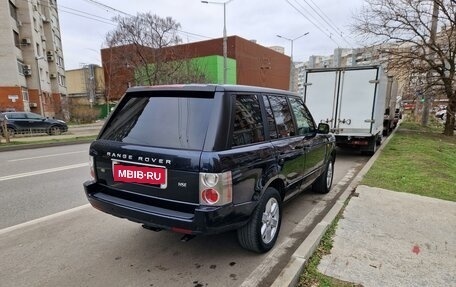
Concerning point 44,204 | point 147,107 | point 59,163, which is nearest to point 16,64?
point 59,163

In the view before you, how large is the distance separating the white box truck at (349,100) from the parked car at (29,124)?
671 inches

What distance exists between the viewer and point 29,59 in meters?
33.0

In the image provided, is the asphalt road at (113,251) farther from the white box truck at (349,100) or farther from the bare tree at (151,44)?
the bare tree at (151,44)

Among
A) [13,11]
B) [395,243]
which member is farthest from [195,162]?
[13,11]

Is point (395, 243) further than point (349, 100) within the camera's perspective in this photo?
No

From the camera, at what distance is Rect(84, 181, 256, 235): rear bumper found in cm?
269

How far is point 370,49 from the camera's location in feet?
56.0

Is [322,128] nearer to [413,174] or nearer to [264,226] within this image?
[264,226]

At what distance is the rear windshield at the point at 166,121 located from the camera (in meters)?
2.84

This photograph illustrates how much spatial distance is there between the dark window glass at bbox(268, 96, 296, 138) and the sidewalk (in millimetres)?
1449

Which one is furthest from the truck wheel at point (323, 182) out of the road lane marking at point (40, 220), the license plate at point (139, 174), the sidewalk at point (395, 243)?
the road lane marking at point (40, 220)

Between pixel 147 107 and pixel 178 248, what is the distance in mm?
1718

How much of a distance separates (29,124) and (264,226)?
20.3 meters

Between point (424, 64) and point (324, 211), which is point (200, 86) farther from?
point (424, 64)
